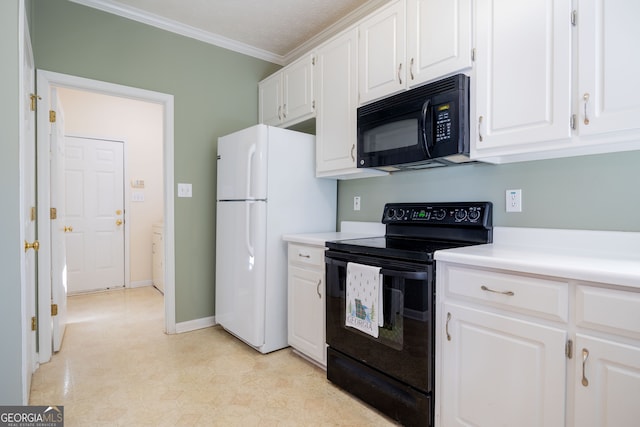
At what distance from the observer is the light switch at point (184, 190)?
3088mm

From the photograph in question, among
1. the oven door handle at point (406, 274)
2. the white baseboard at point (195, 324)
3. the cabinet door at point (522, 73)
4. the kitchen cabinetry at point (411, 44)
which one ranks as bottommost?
the white baseboard at point (195, 324)

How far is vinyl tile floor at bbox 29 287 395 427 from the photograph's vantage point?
182cm

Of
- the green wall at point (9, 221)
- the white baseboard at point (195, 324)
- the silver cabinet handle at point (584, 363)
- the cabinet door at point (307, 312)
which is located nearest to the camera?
the silver cabinet handle at point (584, 363)

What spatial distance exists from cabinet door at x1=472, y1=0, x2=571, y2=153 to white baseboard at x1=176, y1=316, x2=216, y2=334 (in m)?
2.70

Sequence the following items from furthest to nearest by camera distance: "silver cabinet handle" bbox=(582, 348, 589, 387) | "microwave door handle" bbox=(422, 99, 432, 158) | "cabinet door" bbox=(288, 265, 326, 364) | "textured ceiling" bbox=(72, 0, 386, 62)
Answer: "textured ceiling" bbox=(72, 0, 386, 62), "cabinet door" bbox=(288, 265, 326, 364), "microwave door handle" bbox=(422, 99, 432, 158), "silver cabinet handle" bbox=(582, 348, 589, 387)

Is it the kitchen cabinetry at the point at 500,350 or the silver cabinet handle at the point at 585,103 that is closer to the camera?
the kitchen cabinetry at the point at 500,350

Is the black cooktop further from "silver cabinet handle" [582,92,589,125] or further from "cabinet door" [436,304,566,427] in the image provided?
"silver cabinet handle" [582,92,589,125]

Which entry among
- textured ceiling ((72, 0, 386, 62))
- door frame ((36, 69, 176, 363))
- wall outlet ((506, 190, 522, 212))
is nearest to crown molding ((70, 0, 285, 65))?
textured ceiling ((72, 0, 386, 62))

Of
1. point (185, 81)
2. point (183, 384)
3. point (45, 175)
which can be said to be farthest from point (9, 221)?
point (185, 81)

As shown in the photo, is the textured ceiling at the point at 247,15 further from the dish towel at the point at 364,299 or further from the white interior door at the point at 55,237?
the dish towel at the point at 364,299

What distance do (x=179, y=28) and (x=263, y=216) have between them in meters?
1.91

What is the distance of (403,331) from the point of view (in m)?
1.67

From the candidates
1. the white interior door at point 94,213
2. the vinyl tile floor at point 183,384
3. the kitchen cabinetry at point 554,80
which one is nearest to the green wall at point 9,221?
the vinyl tile floor at point 183,384

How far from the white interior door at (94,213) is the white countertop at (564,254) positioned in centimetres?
451
